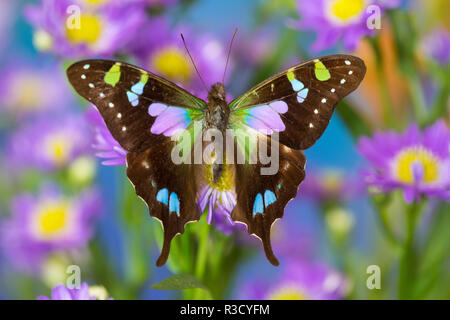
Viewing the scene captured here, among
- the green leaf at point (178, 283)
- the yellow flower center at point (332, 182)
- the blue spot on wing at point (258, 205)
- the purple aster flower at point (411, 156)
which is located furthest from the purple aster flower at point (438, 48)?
the green leaf at point (178, 283)

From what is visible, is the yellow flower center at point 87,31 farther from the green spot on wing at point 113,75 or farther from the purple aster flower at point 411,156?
the purple aster flower at point 411,156

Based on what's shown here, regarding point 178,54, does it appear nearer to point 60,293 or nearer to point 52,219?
point 52,219

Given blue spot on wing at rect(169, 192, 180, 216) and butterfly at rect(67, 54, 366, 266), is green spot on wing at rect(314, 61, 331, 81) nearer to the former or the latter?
butterfly at rect(67, 54, 366, 266)

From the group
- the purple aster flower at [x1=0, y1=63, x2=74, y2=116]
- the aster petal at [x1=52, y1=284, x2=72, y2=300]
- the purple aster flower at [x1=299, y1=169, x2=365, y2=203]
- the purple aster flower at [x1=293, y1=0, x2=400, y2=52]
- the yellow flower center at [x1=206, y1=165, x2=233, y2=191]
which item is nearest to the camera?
the aster petal at [x1=52, y1=284, x2=72, y2=300]

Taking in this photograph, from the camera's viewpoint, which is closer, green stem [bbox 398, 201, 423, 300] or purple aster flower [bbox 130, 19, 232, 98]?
green stem [bbox 398, 201, 423, 300]

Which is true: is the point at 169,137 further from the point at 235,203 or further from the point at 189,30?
the point at 189,30

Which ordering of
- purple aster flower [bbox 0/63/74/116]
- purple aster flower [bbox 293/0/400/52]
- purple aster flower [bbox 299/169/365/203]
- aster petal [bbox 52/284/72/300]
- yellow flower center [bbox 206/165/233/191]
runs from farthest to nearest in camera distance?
purple aster flower [bbox 0/63/74/116]
purple aster flower [bbox 299/169/365/203]
purple aster flower [bbox 293/0/400/52]
yellow flower center [bbox 206/165/233/191]
aster petal [bbox 52/284/72/300]

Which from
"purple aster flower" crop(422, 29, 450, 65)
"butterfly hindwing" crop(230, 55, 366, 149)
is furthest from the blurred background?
"butterfly hindwing" crop(230, 55, 366, 149)

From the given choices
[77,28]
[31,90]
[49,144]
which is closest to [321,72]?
[77,28]
